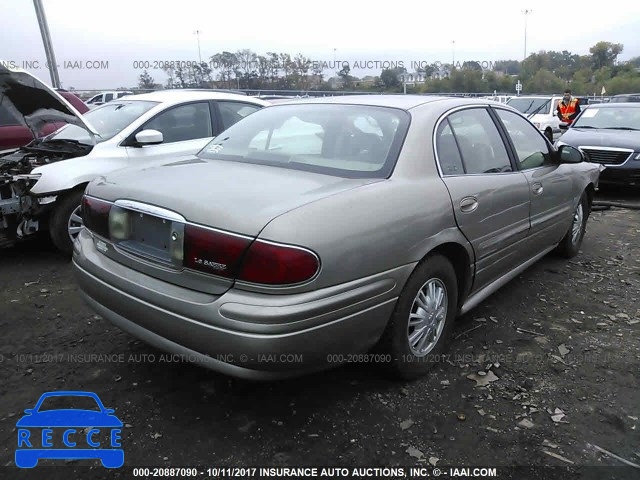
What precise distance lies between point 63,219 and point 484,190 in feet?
12.5

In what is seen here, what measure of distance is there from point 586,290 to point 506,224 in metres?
1.46

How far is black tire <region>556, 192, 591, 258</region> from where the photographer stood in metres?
4.79

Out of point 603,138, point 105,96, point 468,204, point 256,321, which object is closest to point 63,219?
point 256,321

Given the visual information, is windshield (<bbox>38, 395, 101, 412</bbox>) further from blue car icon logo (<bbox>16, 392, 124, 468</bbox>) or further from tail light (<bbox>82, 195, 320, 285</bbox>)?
tail light (<bbox>82, 195, 320, 285</bbox>)

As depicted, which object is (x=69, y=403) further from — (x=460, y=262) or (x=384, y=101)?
(x=384, y=101)

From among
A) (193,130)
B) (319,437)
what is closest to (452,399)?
(319,437)

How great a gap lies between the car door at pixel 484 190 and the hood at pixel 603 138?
5.43 metres

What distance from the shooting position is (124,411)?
8.38 ft

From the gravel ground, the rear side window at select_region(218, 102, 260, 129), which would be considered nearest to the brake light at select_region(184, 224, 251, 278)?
the gravel ground

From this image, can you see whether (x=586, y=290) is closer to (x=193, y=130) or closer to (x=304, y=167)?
(x=304, y=167)

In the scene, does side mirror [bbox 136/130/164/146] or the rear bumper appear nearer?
the rear bumper

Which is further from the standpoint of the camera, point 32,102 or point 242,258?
point 32,102

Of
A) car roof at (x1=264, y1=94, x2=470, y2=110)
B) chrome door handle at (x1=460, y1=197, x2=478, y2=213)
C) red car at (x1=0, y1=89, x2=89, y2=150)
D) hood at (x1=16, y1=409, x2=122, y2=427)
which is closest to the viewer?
hood at (x1=16, y1=409, x2=122, y2=427)

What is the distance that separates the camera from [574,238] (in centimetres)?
496
